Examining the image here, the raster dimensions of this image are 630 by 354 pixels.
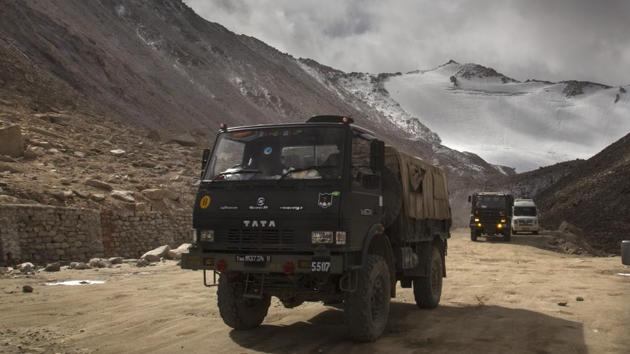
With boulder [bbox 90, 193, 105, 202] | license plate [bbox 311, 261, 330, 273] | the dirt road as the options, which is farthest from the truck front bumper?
boulder [bbox 90, 193, 105, 202]

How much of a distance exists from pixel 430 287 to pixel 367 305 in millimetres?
3448

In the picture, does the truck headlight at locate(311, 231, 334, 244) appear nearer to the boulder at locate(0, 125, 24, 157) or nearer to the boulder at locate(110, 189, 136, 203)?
the boulder at locate(110, 189, 136, 203)

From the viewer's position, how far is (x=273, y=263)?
7.25 m

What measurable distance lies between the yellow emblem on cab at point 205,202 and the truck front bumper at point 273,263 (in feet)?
1.96

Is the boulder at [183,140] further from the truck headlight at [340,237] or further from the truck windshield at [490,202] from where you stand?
the truck headlight at [340,237]

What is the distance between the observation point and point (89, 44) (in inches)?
1827

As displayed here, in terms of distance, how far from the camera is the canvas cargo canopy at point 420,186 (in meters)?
9.19

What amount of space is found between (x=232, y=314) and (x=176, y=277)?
25.1 feet

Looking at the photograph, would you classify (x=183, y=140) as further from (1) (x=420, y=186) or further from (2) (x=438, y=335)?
(2) (x=438, y=335)

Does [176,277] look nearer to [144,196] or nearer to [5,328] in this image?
[5,328]

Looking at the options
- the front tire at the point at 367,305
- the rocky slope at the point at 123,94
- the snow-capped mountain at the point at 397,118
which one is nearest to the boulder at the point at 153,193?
the rocky slope at the point at 123,94

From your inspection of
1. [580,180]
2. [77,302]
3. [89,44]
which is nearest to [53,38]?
[89,44]

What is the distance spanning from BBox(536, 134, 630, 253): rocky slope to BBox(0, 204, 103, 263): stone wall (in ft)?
95.6

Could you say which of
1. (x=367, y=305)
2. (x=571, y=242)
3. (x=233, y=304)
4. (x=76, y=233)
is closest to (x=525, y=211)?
(x=571, y=242)
